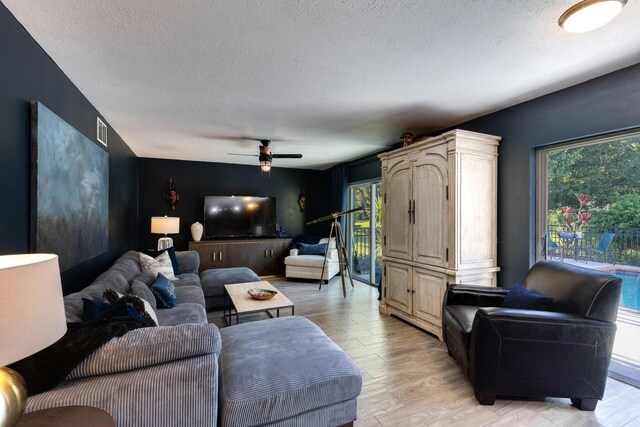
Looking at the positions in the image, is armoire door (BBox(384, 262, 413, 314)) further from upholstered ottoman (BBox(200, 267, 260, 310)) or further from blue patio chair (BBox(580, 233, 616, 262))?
upholstered ottoman (BBox(200, 267, 260, 310))

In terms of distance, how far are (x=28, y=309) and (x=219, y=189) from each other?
5.58m

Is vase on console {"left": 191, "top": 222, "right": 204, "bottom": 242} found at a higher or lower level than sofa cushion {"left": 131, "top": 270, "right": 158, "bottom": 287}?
higher

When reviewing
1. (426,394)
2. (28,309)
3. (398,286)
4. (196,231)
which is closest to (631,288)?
(426,394)

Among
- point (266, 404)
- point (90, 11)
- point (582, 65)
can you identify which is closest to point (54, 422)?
point (266, 404)

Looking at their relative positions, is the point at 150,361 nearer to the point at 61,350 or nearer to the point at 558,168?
the point at 61,350

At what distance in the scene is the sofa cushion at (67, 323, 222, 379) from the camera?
4.01ft

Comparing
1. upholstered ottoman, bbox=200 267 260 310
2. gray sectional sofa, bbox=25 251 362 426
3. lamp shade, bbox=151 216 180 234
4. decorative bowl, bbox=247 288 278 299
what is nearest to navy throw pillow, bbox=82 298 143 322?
gray sectional sofa, bbox=25 251 362 426

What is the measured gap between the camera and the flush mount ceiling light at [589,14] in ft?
4.75

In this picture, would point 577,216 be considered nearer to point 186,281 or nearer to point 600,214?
point 600,214

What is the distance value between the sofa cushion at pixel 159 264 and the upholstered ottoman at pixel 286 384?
2241mm

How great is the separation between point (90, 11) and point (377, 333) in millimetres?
3397

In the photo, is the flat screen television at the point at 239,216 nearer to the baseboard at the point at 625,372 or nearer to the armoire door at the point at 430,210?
the armoire door at the point at 430,210

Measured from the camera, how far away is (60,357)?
1.17 meters

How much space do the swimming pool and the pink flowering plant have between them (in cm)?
44
